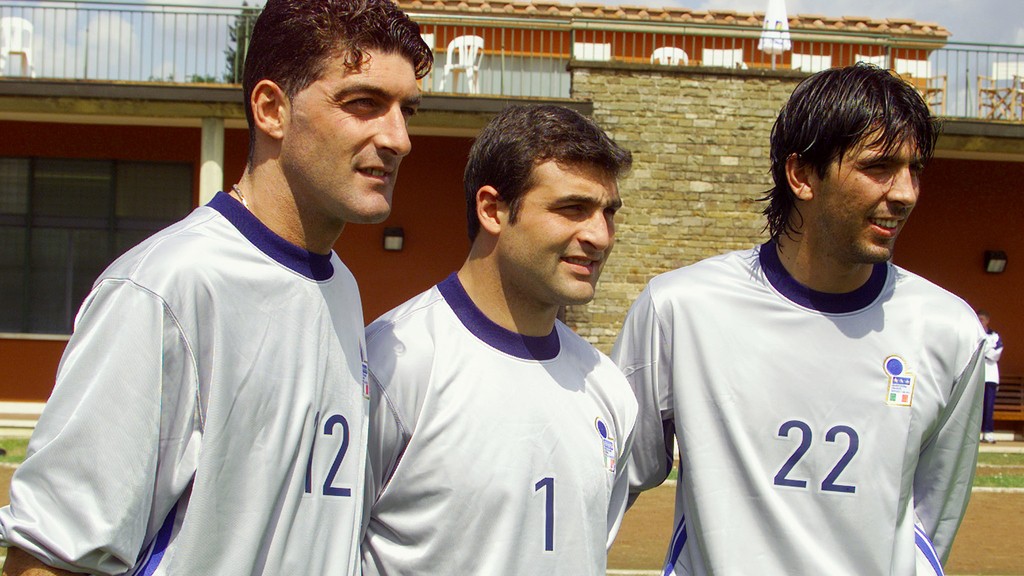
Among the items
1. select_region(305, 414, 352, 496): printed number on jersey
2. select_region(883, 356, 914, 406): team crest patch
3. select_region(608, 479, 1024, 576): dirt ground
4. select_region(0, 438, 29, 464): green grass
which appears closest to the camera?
select_region(305, 414, 352, 496): printed number on jersey

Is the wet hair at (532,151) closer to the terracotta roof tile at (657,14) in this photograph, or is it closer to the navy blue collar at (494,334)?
the navy blue collar at (494,334)

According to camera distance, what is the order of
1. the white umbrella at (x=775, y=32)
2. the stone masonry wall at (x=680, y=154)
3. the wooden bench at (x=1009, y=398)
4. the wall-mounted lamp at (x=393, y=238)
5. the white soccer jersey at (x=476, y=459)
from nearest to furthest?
the white soccer jersey at (x=476, y=459), the stone masonry wall at (x=680, y=154), the white umbrella at (x=775, y=32), the wall-mounted lamp at (x=393, y=238), the wooden bench at (x=1009, y=398)

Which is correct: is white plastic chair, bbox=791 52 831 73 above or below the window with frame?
above

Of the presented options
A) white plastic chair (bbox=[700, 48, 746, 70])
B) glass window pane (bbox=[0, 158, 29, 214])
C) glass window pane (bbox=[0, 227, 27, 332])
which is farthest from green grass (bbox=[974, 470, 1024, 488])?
glass window pane (bbox=[0, 158, 29, 214])

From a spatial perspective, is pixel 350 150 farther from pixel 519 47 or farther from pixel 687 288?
pixel 519 47

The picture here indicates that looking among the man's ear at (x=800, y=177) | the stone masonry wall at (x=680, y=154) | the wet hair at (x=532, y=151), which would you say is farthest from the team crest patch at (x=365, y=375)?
the stone masonry wall at (x=680, y=154)

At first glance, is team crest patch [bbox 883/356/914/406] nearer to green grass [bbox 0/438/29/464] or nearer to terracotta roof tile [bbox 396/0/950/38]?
green grass [bbox 0/438/29/464]

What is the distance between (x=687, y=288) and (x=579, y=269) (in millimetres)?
461

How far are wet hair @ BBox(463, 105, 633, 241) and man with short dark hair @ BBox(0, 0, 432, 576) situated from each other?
442 mm

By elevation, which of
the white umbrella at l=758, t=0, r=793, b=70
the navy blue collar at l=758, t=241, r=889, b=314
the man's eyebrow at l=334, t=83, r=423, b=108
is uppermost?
the white umbrella at l=758, t=0, r=793, b=70

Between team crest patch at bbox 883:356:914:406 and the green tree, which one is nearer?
team crest patch at bbox 883:356:914:406

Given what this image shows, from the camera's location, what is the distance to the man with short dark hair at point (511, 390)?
273 cm

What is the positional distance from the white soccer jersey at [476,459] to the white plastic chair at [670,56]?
14.2 meters

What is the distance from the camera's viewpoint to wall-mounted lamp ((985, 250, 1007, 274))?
1730 cm
